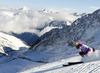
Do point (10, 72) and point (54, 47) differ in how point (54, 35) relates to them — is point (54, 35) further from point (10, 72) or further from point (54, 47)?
point (10, 72)

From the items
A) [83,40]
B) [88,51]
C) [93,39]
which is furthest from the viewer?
[83,40]

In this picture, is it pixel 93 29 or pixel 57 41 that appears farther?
pixel 57 41

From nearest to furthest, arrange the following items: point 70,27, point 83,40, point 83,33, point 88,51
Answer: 1. point 88,51
2. point 83,40
3. point 83,33
4. point 70,27

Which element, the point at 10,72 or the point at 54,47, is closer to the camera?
the point at 10,72

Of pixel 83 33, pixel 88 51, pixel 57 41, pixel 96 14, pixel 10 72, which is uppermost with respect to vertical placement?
pixel 96 14

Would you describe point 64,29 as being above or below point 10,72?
above

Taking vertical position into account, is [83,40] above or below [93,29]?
below

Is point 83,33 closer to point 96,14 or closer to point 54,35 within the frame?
point 96,14

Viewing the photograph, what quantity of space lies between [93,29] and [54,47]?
3468 centimetres

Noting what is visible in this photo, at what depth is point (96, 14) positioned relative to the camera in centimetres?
13075

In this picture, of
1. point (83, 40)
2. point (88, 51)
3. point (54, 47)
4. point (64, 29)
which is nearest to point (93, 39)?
point (83, 40)

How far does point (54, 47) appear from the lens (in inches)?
4766

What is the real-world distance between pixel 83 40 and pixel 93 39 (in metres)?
12.3

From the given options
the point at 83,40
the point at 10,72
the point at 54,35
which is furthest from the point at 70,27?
the point at 10,72
